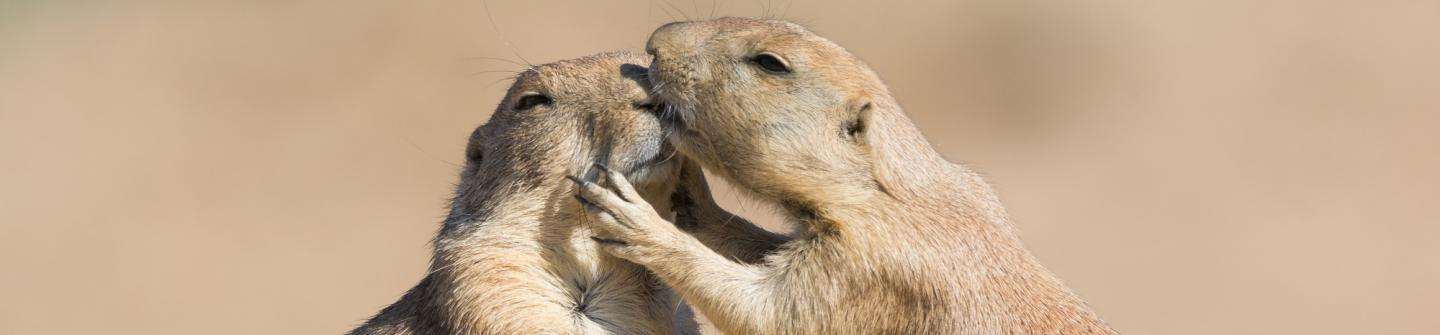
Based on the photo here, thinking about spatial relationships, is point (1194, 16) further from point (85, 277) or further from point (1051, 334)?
point (1051, 334)

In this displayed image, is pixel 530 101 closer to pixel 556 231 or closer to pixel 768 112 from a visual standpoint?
pixel 556 231

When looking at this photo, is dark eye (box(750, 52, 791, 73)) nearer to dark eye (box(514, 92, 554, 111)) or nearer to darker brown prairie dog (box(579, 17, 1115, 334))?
darker brown prairie dog (box(579, 17, 1115, 334))

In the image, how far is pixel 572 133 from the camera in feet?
20.3

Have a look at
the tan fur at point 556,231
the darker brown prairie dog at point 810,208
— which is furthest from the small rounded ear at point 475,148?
the darker brown prairie dog at point 810,208

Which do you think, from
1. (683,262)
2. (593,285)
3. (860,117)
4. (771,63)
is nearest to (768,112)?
(771,63)

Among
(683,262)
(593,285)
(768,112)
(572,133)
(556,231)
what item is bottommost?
(593,285)

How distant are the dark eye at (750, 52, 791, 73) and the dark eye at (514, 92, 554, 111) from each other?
0.89 meters

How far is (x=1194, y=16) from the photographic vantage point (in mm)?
21344

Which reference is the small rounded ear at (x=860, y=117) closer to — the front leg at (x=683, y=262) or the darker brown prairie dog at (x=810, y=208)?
the darker brown prairie dog at (x=810, y=208)

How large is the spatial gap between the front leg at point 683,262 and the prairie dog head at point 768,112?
31cm

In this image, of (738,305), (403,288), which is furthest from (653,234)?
(403,288)

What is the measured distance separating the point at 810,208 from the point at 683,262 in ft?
1.66

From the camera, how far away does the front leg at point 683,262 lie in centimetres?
568

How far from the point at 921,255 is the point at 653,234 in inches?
37.4
